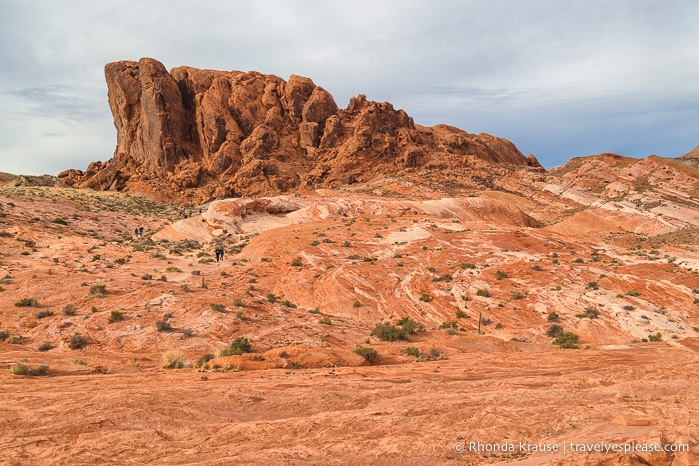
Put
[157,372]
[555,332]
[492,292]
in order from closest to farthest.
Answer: [157,372], [555,332], [492,292]

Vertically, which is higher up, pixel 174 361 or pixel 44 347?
pixel 44 347

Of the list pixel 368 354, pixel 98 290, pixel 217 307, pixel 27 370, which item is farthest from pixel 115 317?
pixel 368 354

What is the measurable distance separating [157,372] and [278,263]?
49.4 feet

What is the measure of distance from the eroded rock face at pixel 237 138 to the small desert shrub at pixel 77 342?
52.7 metres

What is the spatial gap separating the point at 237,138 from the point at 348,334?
60.1 m

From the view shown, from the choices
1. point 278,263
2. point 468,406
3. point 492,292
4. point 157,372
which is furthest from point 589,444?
point 278,263

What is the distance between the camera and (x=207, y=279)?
2405 cm

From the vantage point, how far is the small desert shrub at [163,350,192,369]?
42.9 ft

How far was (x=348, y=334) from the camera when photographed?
1795 cm

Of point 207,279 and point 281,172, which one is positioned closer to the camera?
point 207,279

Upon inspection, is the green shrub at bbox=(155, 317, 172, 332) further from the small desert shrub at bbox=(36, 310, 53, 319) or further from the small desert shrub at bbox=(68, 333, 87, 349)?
the small desert shrub at bbox=(36, 310, 53, 319)

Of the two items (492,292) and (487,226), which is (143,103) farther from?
(492,292)

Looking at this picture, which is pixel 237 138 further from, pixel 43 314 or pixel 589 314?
pixel 589 314

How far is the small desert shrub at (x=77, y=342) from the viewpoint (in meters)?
14.7
